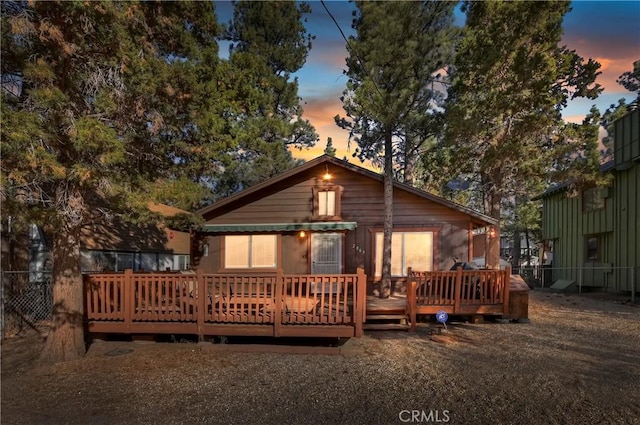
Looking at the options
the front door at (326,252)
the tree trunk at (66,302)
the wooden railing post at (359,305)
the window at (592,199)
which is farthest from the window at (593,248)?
the tree trunk at (66,302)

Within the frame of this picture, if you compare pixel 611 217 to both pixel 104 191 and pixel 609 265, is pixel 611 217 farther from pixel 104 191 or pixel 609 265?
pixel 104 191

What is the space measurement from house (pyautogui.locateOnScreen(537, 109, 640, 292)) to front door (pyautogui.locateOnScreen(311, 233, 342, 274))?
953 cm

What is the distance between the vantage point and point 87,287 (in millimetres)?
7398

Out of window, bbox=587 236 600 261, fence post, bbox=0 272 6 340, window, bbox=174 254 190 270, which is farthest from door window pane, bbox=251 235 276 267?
window, bbox=587 236 600 261

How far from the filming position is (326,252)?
41.8 ft

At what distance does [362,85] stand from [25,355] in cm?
967

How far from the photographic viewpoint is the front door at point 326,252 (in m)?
12.7

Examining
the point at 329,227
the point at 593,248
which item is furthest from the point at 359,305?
the point at 593,248

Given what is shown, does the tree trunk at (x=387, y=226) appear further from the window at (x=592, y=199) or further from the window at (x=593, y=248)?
the window at (x=593, y=248)

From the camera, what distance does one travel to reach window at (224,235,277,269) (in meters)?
12.9

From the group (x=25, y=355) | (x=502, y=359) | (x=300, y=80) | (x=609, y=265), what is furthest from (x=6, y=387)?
(x=300, y=80)

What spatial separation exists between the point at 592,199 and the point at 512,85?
7.72 metres

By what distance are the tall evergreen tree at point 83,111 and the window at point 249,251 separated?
220 inches

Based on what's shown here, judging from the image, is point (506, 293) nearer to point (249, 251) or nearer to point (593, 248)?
point (249, 251)
